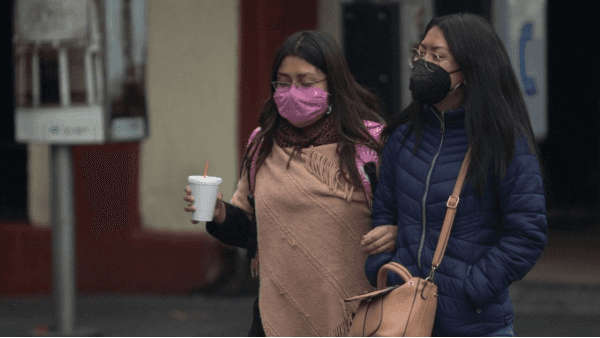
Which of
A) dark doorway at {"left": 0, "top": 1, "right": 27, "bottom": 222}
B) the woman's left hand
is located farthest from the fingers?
dark doorway at {"left": 0, "top": 1, "right": 27, "bottom": 222}

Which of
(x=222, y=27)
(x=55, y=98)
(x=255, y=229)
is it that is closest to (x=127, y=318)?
(x=55, y=98)

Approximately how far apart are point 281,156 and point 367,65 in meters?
4.12

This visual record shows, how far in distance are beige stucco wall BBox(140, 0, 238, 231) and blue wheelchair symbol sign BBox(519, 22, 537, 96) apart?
2116 millimetres

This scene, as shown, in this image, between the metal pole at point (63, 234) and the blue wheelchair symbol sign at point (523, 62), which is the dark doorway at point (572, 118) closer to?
the blue wheelchair symbol sign at point (523, 62)

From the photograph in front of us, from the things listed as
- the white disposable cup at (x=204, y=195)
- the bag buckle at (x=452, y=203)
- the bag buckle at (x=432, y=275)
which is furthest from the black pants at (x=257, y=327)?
the bag buckle at (x=452, y=203)

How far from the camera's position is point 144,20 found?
583cm

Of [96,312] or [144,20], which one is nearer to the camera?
[144,20]

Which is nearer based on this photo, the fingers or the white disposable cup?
the fingers

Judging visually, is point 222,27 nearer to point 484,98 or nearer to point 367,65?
point 367,65

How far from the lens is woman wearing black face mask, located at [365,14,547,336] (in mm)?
2441

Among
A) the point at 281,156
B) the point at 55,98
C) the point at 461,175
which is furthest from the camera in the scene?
the point at 55,98

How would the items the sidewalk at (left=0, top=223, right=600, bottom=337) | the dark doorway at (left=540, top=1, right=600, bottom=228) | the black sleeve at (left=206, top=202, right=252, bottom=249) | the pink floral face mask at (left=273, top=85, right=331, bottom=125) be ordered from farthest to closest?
the dark doorway at (left=540, top=1, right=600, bottom=228) → the sidewalk at (left=0, top=223, right=600, bottom=337) → the black sleeve at (left=206, top=202, right=252, bottom=249) → the pink floral face mask at (left=273, top=85, right=331, bottom=125)

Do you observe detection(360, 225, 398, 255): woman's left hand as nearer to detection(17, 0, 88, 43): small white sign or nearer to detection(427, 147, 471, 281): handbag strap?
detection(427, 147, 471, 281): handbag strap

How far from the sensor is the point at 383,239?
2680mm
